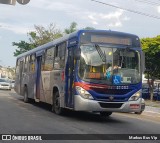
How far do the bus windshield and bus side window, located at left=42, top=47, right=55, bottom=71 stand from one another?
3.50 meters

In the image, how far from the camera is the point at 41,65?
62.6 feet

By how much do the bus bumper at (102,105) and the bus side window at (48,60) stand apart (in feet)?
12.8

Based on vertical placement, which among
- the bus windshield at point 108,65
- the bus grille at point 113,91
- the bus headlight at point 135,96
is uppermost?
the bus windshield at point 108,65

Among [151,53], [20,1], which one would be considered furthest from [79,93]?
[151,53]

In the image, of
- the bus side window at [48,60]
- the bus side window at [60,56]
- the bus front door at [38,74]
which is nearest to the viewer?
the bus side window at [60,56]

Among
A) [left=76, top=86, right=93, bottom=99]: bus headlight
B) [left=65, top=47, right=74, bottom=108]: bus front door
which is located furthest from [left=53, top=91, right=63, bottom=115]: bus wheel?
[left=76, top=86, right=93, bottom=99]: bus headlight

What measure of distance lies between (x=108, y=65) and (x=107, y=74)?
33 cm

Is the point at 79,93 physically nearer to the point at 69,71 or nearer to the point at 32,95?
the point at 69,71

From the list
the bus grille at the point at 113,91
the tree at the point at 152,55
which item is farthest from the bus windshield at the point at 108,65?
the tree at the point at 152,55

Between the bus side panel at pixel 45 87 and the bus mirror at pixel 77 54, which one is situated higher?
the bus mirror at pixel 77 54

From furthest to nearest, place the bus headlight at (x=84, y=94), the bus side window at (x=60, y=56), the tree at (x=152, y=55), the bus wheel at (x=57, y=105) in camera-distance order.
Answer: the tree at (x=152, y=55)
the bus wheel at (x=57, y=105)
the bus side window at (x=60, y=56)
the bus headlight at (x=84, y=94)

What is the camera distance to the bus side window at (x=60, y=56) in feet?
50.2

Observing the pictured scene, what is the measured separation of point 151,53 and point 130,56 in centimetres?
1980

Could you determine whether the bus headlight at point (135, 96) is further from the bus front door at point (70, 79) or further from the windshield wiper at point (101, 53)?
the bus front door at point (70, 79)
